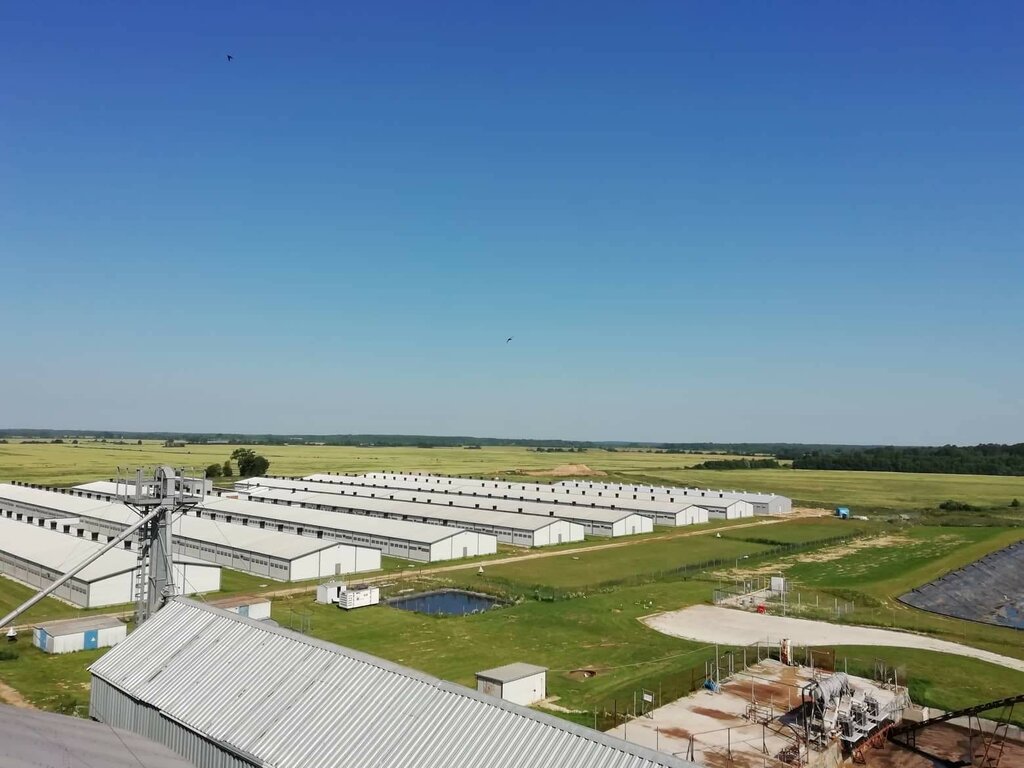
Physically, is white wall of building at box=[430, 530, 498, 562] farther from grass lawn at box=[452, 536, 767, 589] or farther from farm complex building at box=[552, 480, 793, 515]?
farm complex building at box=[552, 480, 793, 515]

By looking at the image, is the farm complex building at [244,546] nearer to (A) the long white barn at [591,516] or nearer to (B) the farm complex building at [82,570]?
(B) the farm complex building at [82,570]

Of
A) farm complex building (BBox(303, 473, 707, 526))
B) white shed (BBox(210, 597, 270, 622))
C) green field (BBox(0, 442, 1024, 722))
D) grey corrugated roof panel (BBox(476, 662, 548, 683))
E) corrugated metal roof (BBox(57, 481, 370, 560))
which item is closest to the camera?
grey corrugated roof panel (BBox(476, 662, 548, 683))

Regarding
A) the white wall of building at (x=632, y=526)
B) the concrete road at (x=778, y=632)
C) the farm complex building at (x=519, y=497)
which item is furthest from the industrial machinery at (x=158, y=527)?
the farm complex building at (x=519, y=497)

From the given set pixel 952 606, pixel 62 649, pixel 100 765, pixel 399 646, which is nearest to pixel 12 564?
pixel 62 649

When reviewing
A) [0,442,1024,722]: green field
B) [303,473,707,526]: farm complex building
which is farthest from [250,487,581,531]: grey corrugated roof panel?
[0,442,1024,722]: green field

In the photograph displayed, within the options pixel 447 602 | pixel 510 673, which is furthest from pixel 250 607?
pixel 510 673

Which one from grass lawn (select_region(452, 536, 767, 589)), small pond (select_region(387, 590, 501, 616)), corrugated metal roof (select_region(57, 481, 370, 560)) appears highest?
corrugated metal roof (select_region(57, 481, 370, 560))

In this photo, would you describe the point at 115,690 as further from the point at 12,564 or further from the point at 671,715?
the point at 12,564
